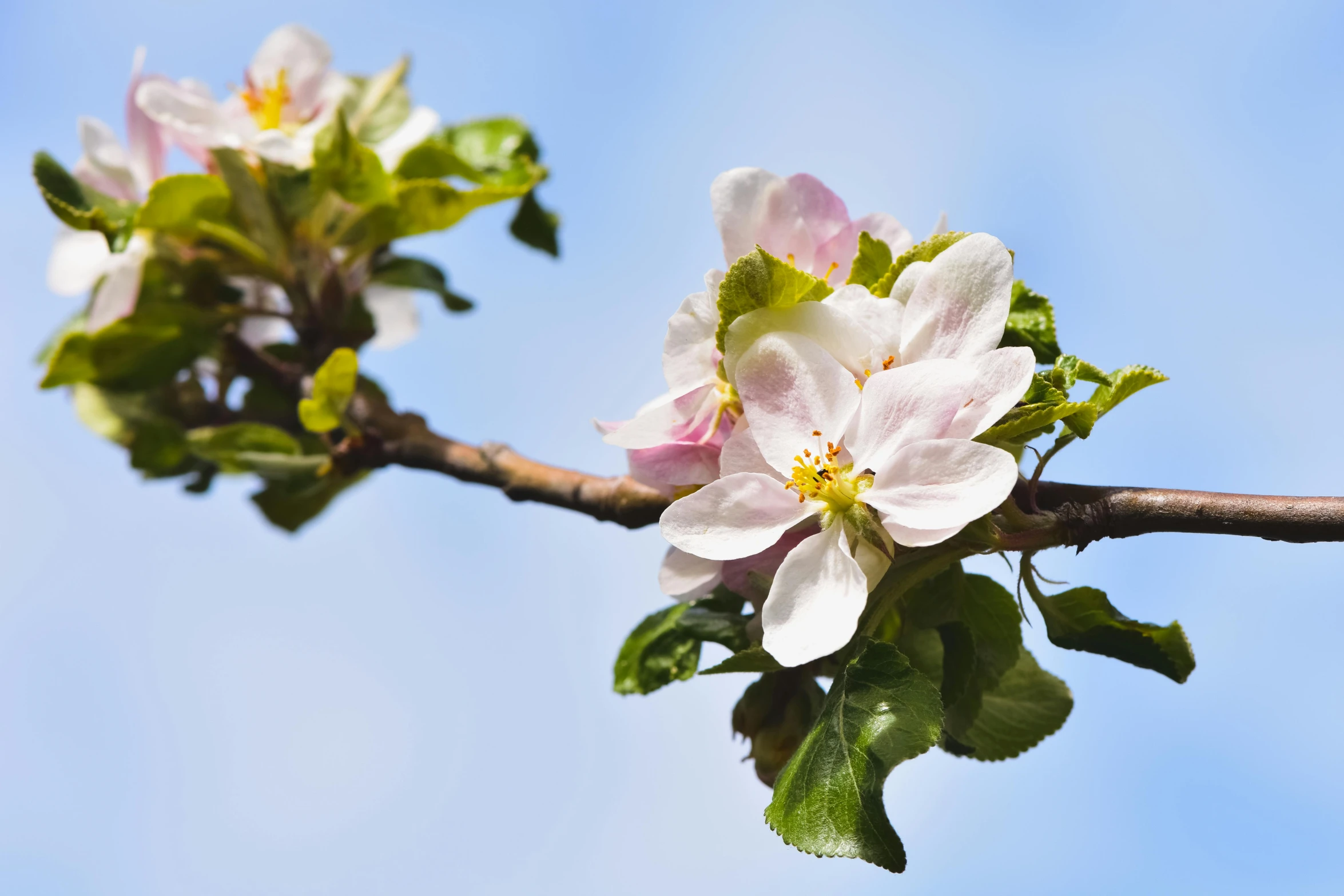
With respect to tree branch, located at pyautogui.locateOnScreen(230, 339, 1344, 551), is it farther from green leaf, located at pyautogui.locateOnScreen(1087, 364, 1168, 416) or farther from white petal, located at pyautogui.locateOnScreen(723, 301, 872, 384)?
white petal, located at pyautogui.locateOnScreen(723, 301, 872, 384)

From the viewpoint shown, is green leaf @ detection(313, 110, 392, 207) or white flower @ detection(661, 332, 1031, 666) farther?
green leaf @ detection(313, 110, 392, 207)

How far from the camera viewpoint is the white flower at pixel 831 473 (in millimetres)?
725

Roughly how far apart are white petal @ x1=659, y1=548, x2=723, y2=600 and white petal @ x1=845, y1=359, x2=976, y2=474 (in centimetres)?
17

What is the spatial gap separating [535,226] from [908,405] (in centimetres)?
101

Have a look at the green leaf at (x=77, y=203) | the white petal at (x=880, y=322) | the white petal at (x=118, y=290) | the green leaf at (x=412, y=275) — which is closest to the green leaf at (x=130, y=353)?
the white petal at (x=118, y=290)

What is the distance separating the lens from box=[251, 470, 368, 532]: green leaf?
5.30 ft

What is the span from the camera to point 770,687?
37.4 inches

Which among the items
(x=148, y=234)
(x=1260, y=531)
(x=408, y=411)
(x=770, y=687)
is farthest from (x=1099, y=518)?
Answer: (x=148, y=234)

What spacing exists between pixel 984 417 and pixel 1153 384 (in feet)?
0.46

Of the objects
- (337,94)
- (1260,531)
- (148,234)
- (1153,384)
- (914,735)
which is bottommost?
(914,735)

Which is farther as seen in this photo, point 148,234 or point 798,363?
point 148,234

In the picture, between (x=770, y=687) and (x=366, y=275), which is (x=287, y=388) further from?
(x=770, y=687)

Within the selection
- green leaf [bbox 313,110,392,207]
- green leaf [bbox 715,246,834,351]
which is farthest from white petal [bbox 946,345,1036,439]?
green leaf [bbox 313,110,392,207]

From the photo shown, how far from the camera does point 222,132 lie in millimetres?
1362
